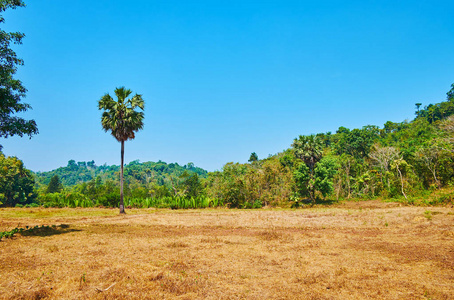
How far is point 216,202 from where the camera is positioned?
36.3m

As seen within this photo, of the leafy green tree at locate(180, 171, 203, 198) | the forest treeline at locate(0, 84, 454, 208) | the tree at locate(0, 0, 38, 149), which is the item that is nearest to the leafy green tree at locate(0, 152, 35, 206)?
the forest treeline at locate(0, 84, 454, 208)

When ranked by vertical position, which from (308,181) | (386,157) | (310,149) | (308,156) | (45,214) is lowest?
(45,214)

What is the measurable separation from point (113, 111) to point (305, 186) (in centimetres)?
2751

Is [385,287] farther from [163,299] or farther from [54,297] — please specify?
[54,297]

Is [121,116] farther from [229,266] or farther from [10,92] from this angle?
[229,266]

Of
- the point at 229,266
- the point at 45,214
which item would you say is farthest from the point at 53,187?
the point at 229,266

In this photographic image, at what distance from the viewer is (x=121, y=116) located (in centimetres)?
2577

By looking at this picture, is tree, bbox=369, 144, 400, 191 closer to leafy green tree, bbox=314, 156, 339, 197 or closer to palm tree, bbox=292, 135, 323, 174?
leafy green tree, bbox=314, 156, 339, 197

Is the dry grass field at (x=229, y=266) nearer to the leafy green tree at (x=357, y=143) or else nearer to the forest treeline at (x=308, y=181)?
the forest treeline at (x=308, y=181)

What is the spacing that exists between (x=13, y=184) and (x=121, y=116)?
3831 cm

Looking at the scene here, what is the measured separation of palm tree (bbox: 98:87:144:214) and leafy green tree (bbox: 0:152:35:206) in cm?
3425

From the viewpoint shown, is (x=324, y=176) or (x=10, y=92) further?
(x=324, y=176)

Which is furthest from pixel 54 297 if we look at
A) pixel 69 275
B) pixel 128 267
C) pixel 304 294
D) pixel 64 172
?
pixel 64 172

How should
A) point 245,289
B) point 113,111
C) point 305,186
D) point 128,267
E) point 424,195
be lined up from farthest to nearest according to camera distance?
point 305,186, point 424,195, point 113,111, point 128,267, point 245,289
